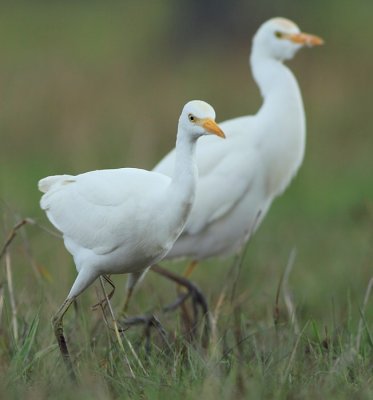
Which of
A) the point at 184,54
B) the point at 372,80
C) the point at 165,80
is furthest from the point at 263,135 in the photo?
the point at 184,54

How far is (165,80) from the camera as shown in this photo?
14391 millimetres

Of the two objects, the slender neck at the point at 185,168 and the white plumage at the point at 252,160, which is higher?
the slender neck at the point at 185,168

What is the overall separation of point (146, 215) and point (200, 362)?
0.54 metres

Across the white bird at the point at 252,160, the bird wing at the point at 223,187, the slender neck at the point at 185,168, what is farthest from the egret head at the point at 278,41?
the slender neck at the point at 185,168

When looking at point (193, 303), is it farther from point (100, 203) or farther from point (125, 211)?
point (125, 211)

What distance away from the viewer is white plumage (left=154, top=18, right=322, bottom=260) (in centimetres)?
610

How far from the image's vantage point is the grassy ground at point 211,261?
3879 millimetres

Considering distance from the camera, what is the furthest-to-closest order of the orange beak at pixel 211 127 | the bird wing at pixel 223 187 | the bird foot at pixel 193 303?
the bird wing at pixel 223 187 < the bird foot at pixel 193 303 < the orange beak at pixel 211 127

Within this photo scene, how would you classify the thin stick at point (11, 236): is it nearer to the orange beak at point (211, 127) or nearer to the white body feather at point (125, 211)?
the white body feather at point (125, 211)

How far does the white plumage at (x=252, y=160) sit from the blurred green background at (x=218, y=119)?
0.39 metres

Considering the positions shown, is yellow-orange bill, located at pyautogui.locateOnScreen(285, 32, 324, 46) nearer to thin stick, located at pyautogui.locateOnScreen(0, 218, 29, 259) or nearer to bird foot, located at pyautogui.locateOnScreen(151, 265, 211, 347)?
bird foot, located at pyautogui.locateOnScreen(151, 265, 211, 347)

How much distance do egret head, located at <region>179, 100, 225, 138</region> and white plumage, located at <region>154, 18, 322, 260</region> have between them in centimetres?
211

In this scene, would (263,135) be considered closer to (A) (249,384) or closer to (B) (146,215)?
(B) (146,215)

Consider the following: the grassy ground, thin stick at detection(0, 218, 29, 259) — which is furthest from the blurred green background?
thin stick at detection(0, 218, 29, 259)
